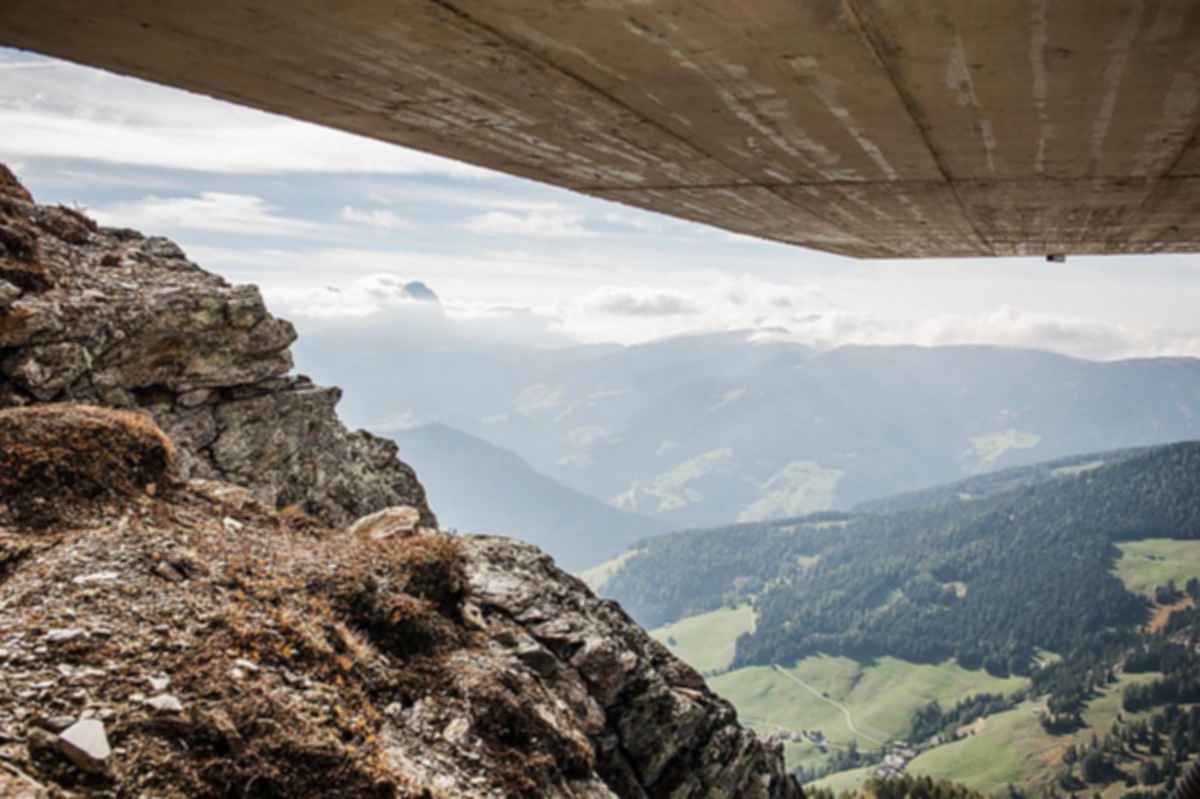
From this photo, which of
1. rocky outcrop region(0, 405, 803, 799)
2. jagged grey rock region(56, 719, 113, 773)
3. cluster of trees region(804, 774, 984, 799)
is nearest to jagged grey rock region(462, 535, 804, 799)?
rocky outcrop region(0, 405, 803, 799)

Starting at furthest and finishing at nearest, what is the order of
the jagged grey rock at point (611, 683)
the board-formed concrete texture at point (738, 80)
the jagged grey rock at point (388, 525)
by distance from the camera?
1. the jagged grey rock at point (388, 525)
2. the jagged grey rock at point (611, 683)
3. the board-formed concrete texture at point (738, 80)

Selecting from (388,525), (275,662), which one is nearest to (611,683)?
(388,525)

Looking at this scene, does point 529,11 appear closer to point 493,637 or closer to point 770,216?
point 770,216

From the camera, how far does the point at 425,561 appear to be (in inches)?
466

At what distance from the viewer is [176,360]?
688 inches

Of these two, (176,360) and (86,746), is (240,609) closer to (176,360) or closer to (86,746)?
(86,746)

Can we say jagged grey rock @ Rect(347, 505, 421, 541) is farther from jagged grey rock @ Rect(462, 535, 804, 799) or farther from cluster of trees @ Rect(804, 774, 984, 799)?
cluster of trees @ Rect(804, 774, 984, 799)

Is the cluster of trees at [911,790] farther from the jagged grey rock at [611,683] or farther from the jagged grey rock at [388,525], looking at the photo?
the jagged grey rock at [388,525]

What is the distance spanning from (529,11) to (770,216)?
707 cm

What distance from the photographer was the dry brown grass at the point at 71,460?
9.07 m

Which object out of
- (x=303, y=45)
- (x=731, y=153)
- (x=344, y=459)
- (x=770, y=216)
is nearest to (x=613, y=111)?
(x=731, y=153)

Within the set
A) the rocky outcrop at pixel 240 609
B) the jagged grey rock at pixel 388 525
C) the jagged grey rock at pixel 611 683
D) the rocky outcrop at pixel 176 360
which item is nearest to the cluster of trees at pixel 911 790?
the jagged grey rock at pixel 611 683

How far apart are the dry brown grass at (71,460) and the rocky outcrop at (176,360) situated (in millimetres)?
4367

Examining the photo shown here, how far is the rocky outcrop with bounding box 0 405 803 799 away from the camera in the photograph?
20.4 ft
